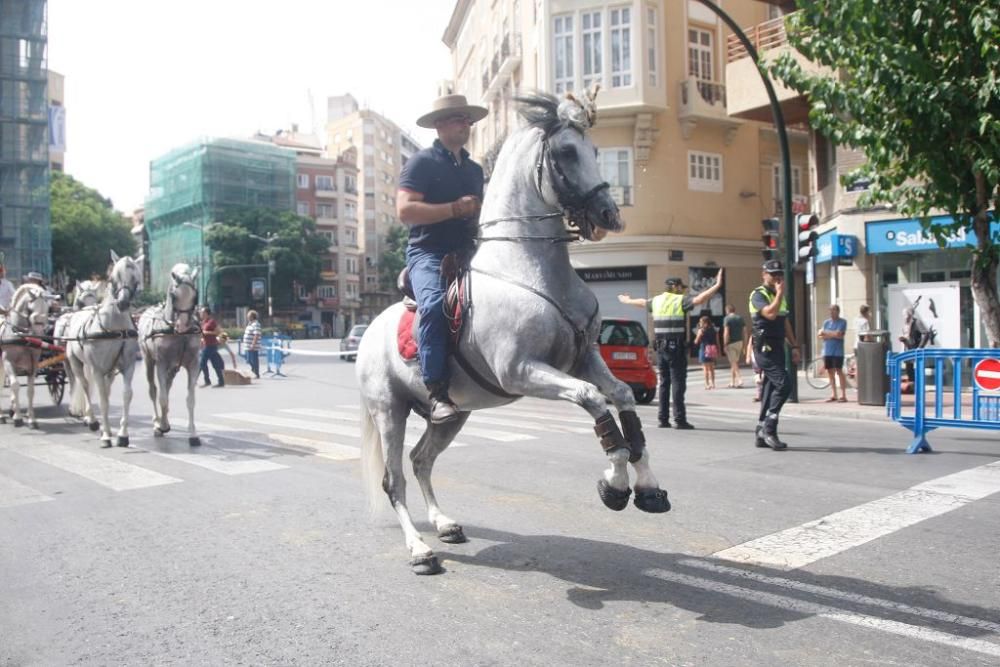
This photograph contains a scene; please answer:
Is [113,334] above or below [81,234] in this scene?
below

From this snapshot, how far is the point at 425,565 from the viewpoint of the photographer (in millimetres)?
4543

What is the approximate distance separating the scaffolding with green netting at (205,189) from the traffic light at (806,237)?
2721 inches

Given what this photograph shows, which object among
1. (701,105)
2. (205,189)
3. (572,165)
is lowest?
(572,165)

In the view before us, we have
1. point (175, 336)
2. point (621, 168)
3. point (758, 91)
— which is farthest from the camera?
point (621, 168)

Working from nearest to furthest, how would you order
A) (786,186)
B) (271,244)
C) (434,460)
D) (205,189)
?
(434,460), (786,186), (271,244), (205,189)

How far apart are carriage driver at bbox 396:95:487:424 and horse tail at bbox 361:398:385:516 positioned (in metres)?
0.89

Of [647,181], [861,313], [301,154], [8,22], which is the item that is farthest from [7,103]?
[861,313]

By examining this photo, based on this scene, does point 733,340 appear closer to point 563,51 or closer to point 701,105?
point 701,105

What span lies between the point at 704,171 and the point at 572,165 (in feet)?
89.4

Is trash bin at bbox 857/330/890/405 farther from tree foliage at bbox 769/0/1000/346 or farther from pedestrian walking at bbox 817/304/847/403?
tree foliage at bbox 769/0/1000/346

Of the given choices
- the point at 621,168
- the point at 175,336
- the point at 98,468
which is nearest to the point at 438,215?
the point at 98,468

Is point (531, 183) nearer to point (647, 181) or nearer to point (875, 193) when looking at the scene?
point (875, 193)

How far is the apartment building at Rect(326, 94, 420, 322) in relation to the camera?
98125 millimetres

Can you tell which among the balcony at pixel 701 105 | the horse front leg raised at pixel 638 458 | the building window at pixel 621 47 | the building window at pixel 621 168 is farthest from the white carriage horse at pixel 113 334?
the balcony at pixel 701 105
